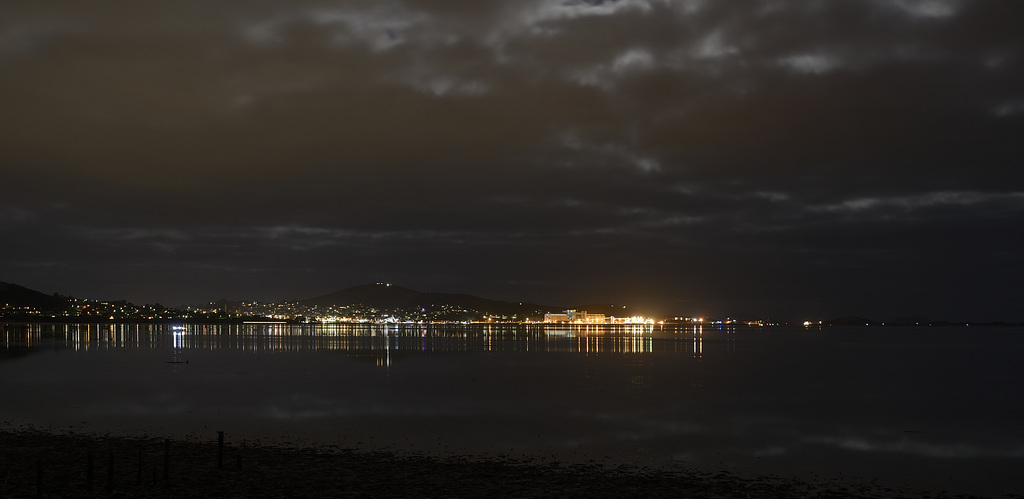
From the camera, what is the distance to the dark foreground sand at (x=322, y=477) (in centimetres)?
1742

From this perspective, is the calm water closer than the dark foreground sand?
A: No

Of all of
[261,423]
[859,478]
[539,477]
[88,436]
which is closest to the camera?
[539,477]

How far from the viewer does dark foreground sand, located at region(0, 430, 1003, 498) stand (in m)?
17.4

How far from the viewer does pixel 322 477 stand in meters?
19.2

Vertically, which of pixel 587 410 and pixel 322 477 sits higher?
pixel 322 477

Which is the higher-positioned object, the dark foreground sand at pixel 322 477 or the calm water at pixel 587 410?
the dark foreground sand at pixel 322 477

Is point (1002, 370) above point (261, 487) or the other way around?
the other way around

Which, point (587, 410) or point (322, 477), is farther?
point (587, 410)

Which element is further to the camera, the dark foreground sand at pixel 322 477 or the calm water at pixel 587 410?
the calm water at pixel 587 410

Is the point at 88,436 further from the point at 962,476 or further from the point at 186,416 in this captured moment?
the point at 962,476

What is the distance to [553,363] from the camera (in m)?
67.5

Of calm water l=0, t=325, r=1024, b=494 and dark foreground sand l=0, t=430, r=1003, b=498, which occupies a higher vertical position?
dark foreground sand l=0, t=430, r=1003, b=498

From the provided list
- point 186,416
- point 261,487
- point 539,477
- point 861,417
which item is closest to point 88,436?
point 186,416

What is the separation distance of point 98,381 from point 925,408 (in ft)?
153
